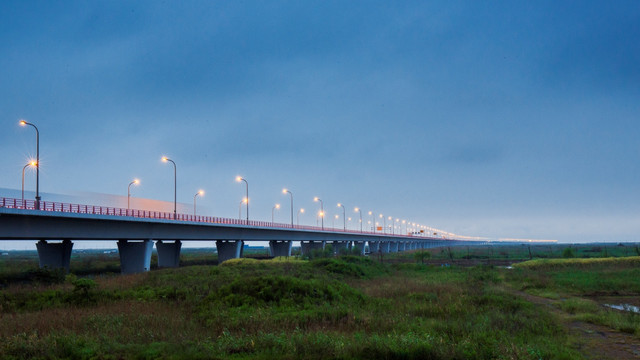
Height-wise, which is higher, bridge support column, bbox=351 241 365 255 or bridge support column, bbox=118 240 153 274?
bridge support column, bbox=118 240 153 274

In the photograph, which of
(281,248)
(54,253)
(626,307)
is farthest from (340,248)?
(626,307)

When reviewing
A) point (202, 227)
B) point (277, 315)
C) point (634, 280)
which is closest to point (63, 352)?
point (277, 315)

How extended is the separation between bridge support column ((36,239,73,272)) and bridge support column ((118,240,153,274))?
5.82 meters

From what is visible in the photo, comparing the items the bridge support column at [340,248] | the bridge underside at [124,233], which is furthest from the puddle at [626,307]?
the bridge support column at [340,248]

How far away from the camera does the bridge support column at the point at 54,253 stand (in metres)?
46.2

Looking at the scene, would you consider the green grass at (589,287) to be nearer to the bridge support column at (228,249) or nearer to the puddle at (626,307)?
the puddle at (626,307)

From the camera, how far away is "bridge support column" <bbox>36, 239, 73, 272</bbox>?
46.2m

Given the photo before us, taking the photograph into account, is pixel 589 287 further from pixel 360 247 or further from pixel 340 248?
pixel 360 247

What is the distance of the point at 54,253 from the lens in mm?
46781

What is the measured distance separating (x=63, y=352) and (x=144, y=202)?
5698cm

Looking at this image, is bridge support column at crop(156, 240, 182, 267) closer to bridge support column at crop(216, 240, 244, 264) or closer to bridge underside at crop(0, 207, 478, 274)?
bridge underside at crop(0, 207, 478, 274)

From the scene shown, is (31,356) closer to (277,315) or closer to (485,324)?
(277,315)

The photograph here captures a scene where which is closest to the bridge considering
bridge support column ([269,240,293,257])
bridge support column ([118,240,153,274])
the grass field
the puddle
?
bridge support column ([118,240,153,274])

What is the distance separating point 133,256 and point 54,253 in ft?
27.8
